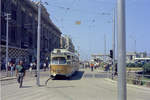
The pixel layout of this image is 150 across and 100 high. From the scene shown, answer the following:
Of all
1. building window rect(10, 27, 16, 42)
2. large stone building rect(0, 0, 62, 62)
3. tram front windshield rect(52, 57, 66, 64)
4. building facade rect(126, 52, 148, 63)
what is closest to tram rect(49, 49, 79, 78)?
tram front windshield rect(52, 57, 66, 64)

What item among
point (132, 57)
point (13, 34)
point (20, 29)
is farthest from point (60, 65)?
point (132, 57)

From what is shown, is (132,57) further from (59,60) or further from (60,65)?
(60,65)

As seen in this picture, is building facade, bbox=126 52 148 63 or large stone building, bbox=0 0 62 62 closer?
large stone building, bbox=0 0 62 62

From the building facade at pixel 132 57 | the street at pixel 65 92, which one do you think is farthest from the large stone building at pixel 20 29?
the building facade at pixel 132 57

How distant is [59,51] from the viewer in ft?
81.1

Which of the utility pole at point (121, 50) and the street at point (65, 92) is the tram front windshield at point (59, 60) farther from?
the utility pole at point (121, 50)

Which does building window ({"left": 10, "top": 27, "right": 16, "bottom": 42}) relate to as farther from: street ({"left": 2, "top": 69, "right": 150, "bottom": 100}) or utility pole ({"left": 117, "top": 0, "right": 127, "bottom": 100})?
utility pole ({"left": 117, "top": 0, "right": 127, "bottom": 100})

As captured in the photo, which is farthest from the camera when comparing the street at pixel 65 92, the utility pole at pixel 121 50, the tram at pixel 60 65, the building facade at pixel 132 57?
the building facade at pixel 132 57

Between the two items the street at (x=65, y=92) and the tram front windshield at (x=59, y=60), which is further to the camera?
the tram front windshield at (x=59, y=60)

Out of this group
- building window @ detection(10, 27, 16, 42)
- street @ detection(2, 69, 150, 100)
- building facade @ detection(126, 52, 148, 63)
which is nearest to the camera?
street @ detection(2, 69, 150, 100)

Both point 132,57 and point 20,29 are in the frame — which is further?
point 132,57

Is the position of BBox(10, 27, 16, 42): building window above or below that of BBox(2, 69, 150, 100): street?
above

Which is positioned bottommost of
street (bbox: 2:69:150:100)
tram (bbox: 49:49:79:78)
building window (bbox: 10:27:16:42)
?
street (bbox: 2:69:150:100)

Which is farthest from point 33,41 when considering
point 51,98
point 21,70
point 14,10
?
point 51,98
